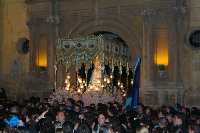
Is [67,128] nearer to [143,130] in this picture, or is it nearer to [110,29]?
[143,130]

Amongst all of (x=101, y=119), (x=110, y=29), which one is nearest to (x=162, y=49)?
(x=110, y=29)

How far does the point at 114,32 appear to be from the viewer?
22.8 m

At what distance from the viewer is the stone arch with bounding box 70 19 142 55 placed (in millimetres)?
22453

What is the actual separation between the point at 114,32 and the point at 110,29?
225 millimetres

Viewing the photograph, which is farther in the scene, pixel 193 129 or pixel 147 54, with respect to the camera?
pixel 147 54

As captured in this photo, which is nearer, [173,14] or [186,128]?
[186,128]

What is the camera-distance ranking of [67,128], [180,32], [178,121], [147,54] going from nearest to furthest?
[67,128] < [178,121] < [180,32] < [147,54]

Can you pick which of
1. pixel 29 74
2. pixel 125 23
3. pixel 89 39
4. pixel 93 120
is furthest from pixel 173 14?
pixel 93 120

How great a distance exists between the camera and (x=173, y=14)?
2142 centimetres

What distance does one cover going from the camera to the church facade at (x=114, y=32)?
21375 mm

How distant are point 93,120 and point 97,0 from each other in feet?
36.6

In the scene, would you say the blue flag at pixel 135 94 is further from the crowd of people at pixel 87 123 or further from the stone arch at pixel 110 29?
the crowd of people at pixel 87 123

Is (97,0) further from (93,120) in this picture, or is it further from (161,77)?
(93,120)

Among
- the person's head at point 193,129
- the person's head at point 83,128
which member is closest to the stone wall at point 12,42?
the person's head at point 83,128
